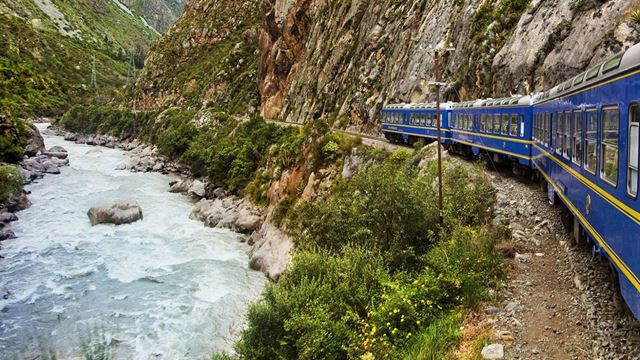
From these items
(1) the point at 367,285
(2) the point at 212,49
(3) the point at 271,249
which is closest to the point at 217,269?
(3) the point at 271,249

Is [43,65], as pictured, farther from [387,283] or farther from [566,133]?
[566,133]

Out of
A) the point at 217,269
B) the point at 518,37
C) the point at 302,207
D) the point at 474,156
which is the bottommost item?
the point at 217,269

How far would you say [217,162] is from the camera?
45688 millimetres

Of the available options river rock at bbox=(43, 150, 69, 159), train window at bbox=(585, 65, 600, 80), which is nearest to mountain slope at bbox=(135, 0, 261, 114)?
river rock at bbox=(43, 150, 69, 159)

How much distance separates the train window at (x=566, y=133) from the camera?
11.7m

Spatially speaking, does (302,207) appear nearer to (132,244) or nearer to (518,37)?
(132,244)

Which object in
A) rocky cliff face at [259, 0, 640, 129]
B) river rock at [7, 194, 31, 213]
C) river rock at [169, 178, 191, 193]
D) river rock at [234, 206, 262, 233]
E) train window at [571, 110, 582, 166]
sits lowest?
river rock at [234, 206, 262, 233]

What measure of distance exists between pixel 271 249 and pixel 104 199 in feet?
72.0

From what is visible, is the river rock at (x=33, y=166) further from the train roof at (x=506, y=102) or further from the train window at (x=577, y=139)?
the train window at (x=577, y=139)

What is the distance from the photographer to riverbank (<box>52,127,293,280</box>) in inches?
Answer: 1019

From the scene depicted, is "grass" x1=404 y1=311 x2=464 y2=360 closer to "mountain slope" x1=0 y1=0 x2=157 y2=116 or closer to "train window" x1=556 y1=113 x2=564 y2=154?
"train window" x1=556 y1=113 x2=564 y2=154

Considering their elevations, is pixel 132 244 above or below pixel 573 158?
below

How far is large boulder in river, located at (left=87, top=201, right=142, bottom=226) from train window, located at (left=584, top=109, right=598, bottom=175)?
102 ft

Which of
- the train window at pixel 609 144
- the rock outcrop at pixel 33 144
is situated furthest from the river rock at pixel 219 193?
the train window at pixel 609 144
